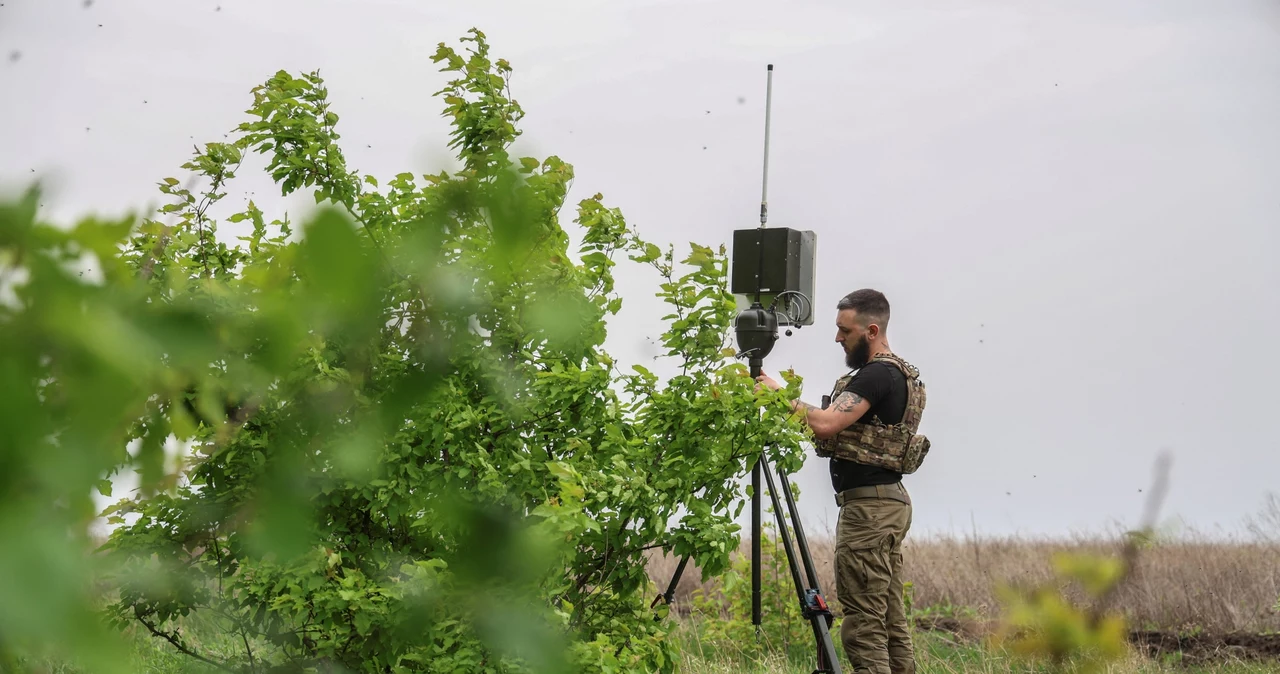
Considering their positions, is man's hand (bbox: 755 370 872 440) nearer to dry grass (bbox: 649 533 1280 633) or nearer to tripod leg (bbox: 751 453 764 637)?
tripod leg (bbox: 751 453 764 637)

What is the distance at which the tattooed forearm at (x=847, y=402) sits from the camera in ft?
14.3

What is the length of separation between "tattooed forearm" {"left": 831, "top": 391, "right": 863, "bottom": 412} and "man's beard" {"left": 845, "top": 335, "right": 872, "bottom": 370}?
301mm

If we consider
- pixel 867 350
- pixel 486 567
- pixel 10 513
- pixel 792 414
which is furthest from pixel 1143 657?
pixel 10 513

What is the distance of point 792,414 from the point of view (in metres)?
3.63

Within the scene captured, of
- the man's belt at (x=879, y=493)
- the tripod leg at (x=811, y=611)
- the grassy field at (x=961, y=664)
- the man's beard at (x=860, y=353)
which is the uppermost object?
the man's beard at (x=860, y=353)

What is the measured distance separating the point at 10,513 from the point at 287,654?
3675 mm

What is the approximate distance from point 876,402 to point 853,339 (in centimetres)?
34

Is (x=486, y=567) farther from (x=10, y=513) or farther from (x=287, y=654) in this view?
(x=287, y=654)

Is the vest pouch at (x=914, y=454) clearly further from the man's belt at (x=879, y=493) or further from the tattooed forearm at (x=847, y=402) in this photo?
the tattooed forearm at (x=847, y=402)

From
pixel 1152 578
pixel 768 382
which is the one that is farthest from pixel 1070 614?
pixel 1152 578

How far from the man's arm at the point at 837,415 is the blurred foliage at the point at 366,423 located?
723 millimetres

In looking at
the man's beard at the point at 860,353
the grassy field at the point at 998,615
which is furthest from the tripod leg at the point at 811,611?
the man's beard at the point at 860,353

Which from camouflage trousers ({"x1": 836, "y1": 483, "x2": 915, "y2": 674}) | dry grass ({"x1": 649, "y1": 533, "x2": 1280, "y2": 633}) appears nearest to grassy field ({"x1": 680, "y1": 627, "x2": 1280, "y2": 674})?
dry grass ({"x1": 649, "y1": 533, "x2": 1280, "y2": 633})

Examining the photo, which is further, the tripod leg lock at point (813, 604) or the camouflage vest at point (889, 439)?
the camouflage vest at point (889, 439)
